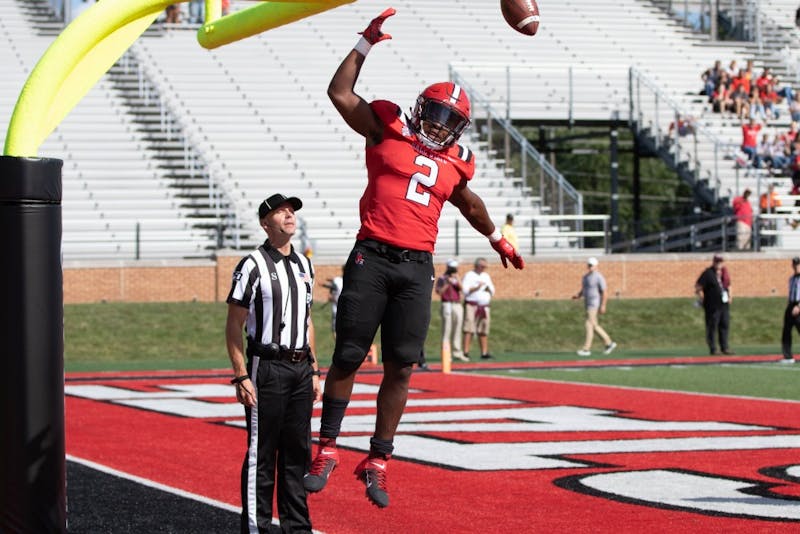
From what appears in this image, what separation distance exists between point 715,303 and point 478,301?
3923 millimetres

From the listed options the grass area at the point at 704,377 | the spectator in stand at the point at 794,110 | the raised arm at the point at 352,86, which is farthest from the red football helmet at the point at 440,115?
the spectator in stand at the point at 794,110

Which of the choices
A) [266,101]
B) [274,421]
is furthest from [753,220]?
[274,421]

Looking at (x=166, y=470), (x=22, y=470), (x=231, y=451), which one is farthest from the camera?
(x=231, y=451)

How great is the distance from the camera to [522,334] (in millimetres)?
26938

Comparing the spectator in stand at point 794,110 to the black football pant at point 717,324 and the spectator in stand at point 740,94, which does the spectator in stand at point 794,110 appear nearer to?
the spectator in stand at point 740,94

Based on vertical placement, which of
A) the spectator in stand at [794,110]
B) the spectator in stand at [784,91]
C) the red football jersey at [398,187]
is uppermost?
the spectator in stand at [784,91]

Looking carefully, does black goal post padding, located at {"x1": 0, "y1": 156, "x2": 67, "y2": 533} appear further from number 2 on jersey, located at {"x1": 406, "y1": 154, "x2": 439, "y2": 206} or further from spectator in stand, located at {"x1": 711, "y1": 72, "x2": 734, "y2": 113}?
spectator in stand, located at {"x1": 711, "y1": 72, "x2": 734, "y2": 113}

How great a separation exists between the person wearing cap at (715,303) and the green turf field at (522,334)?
56cm

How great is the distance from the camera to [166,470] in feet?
33.3

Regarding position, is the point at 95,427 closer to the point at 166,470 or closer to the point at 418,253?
the point at 166,470

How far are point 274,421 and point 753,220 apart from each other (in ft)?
85.4

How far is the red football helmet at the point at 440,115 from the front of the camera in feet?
20.6

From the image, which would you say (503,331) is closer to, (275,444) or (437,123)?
(275,444)

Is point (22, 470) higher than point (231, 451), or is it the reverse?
point (22, 470)
